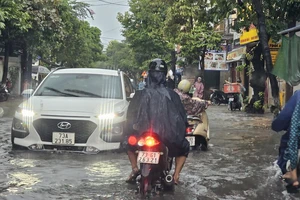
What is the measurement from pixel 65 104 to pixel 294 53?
176 inches

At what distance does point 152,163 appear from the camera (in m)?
5.20

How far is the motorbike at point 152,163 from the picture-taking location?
5238 mm

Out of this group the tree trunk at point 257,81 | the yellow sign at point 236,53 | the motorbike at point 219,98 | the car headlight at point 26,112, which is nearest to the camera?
the car headlight at point 26,112

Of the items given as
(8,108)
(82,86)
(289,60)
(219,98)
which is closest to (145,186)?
(82,86)

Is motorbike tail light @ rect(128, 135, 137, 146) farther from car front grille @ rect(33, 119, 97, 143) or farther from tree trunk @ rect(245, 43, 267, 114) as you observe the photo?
tree trunk @ rect(245, 43, 267, 114)

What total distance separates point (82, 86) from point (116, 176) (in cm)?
292

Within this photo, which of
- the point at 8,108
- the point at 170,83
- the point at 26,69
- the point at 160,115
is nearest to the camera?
the point at 160,115

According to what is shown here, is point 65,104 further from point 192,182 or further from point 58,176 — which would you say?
point 192,182

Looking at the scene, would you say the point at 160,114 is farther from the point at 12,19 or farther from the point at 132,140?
the point at 12,19

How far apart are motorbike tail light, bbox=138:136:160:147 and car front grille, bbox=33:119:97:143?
296 cm

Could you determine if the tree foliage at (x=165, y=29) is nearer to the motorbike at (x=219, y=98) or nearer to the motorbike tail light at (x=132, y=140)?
the motorbike at (x=219, y=98)

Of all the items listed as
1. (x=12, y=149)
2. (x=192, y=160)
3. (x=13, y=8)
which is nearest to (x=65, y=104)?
(x=12, y=149)

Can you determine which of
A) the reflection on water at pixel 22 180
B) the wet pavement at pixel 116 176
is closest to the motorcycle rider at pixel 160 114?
the wet pavement at pixel 116 176

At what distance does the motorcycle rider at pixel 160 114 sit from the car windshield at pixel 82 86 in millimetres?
3445
